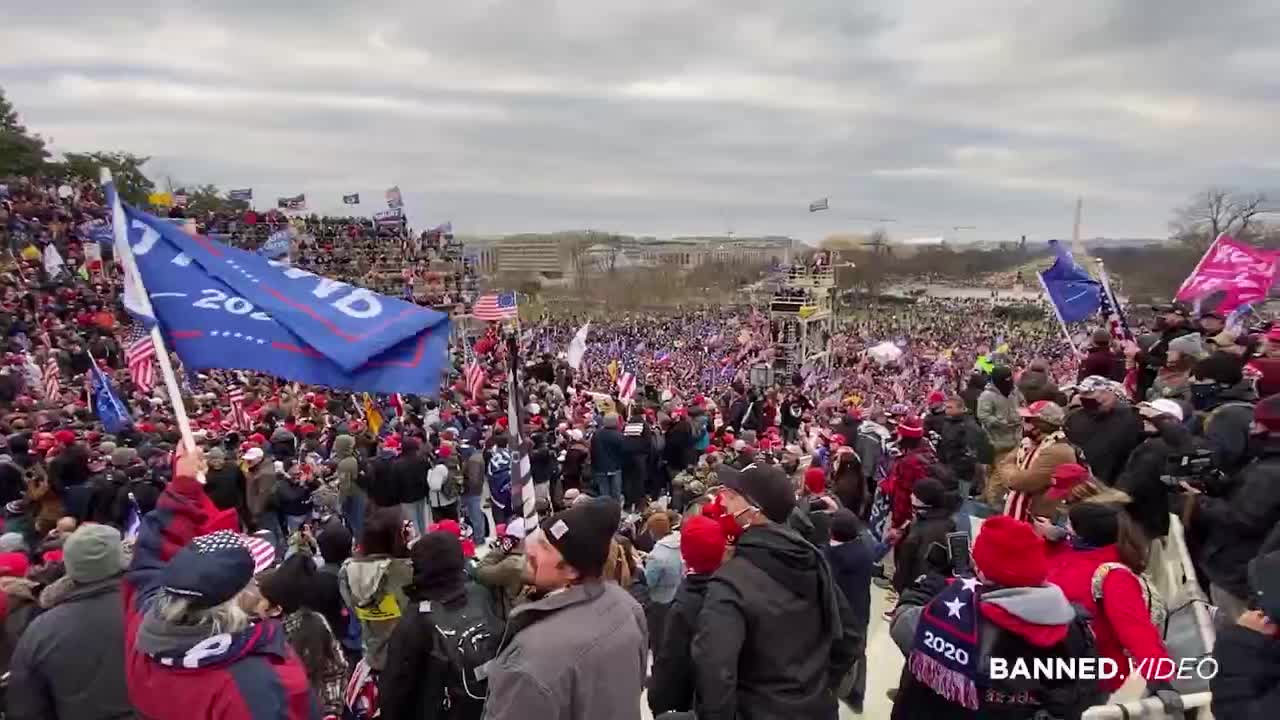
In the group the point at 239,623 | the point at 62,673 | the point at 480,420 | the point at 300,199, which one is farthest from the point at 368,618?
the point at 300,199

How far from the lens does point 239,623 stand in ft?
8.81

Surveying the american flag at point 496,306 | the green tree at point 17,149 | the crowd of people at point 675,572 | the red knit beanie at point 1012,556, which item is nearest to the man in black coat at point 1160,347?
the crowd of people at point 675,572

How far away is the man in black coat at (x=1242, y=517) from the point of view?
13.2 feet

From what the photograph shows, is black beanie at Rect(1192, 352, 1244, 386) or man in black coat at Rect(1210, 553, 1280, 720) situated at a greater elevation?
black beanie at Rect(1192, 352, 1244, 386)

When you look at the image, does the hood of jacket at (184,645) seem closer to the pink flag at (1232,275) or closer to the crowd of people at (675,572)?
the crowd of people at (675,572)

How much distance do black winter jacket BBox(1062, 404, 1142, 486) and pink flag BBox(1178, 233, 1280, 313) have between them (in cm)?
633

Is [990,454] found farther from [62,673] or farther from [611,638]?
[62,673]

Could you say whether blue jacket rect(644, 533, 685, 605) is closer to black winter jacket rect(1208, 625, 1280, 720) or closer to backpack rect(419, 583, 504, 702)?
backpack rect(419, 583, 504, 702)

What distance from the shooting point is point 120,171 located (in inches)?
1918

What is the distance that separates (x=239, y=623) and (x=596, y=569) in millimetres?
1151

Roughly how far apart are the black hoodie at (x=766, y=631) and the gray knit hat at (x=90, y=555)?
242 cm

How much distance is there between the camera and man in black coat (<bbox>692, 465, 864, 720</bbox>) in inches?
122

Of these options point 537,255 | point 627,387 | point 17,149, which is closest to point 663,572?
point 627,387

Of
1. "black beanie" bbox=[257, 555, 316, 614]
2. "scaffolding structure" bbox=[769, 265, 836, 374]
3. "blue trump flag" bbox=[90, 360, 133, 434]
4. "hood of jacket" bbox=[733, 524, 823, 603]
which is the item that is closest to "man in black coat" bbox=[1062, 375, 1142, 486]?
"hood of jacket" bbox=[733, 524, 823, 603]
